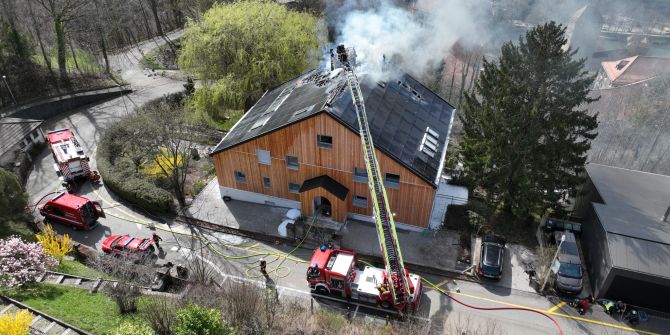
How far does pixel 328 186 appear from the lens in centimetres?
2662

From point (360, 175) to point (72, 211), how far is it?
61.0ft

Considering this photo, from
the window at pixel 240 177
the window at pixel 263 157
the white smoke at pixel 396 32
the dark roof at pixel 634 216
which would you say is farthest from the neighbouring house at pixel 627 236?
the window at pixel 240 177

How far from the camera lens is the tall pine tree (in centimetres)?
2362

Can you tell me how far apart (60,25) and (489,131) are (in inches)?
1752

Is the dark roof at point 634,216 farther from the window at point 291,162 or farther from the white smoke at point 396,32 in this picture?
the window at point 291,162

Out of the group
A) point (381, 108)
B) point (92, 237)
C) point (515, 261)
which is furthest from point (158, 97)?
point (515, 261)

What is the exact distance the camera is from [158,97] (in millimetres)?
46531

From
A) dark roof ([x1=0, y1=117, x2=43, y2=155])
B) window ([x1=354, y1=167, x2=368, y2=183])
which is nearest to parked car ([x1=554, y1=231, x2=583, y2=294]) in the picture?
window ([x1=354, y1=167, x2=368, y2=183])

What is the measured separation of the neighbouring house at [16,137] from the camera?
108ft

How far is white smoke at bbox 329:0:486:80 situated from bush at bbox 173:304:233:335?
21.0 m

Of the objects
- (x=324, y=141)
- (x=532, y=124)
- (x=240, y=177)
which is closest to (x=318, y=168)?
(x=324, y=141)

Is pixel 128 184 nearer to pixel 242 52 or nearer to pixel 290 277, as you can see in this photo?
pixel 290 277

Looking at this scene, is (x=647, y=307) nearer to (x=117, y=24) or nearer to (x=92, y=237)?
(x=92, y=237)

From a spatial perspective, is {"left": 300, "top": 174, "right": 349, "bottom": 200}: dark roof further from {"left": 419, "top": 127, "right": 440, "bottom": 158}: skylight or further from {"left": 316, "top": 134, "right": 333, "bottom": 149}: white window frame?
{"left": 419, "top": 127, "right": 440, "bottom": 158}: skylight
